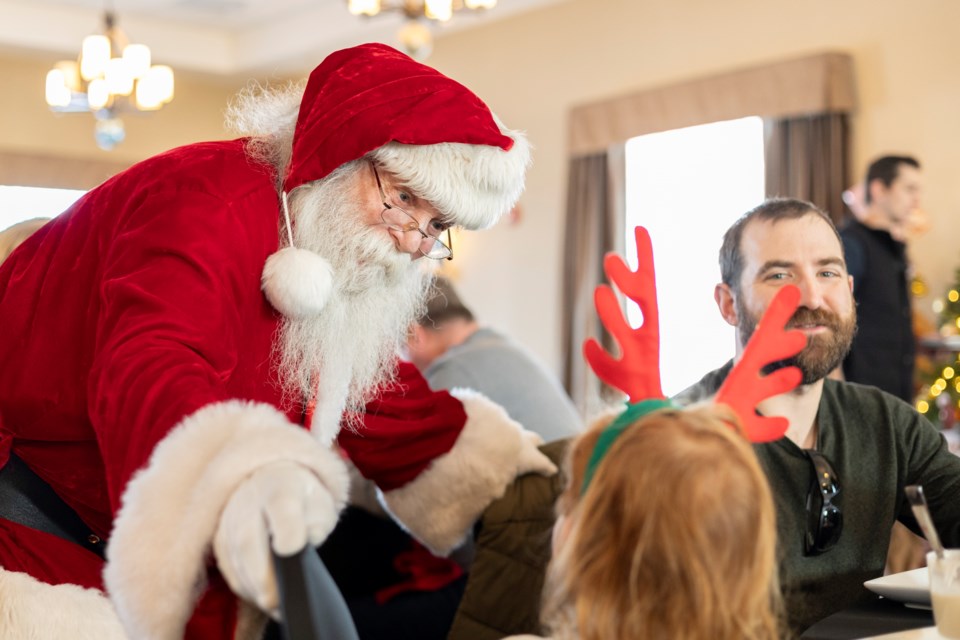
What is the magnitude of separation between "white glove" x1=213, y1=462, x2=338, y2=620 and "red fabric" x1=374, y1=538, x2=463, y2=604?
173 centimetres

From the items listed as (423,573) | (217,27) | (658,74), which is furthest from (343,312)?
(217,27)

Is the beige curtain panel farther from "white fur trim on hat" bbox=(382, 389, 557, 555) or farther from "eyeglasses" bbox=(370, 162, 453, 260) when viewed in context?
"eyeglasses" bbox=(370, 162, 453, 260)

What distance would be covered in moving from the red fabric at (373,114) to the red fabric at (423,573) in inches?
54.3

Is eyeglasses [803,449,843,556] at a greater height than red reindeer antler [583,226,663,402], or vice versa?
red reindeer antler [583,226,663,402]

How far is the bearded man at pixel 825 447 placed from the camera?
182 cm

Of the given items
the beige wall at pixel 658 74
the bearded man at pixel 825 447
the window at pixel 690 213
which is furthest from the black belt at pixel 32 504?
the window at pixel 690 213

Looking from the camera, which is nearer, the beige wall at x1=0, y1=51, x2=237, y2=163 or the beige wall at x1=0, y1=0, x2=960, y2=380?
the beige wall at x1=0, y1=0, x2=960, y2=380

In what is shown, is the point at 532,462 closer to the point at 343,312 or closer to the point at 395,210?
the point at 343,312

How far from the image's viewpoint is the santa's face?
1826 millimetres

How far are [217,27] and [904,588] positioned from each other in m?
8.54

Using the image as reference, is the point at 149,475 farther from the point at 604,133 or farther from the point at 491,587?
the point at 604,133

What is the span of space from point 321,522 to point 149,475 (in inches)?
9.6

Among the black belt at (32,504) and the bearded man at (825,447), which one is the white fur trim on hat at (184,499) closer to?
the black belt at (32,504)

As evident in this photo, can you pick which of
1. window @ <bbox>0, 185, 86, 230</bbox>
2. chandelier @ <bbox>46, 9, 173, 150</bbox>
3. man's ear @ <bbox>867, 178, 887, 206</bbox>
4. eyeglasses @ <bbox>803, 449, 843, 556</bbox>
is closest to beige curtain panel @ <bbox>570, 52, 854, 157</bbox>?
man's ear @ <bbox>867, 178, 887, 206</bbox>
